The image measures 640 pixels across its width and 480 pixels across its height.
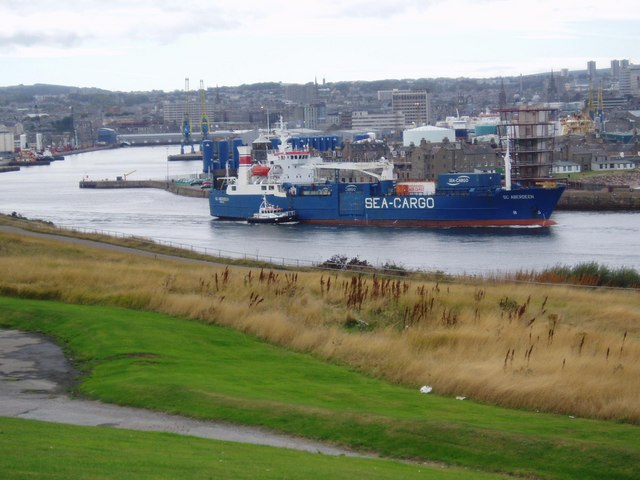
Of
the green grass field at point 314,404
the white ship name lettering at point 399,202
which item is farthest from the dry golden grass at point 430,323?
the white ship name lettering at point 399,202

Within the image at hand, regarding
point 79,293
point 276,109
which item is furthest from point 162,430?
point 276,109

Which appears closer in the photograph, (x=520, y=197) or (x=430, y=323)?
(x=430, y=323)

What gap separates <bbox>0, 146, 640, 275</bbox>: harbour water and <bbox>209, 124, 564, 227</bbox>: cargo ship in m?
1.10

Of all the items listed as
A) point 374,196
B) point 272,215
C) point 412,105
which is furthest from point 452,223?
point 412,105

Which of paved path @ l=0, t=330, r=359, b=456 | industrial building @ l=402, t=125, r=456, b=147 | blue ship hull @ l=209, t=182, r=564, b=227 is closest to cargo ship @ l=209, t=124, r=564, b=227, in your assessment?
blue ship hull @ l=209, t=182, r=564, b=227

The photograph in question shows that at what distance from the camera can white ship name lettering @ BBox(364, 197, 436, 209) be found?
142 ft

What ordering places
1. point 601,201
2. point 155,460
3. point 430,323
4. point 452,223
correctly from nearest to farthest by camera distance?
point 155,460 < point 430,323 < point 452,223 < point 601,201

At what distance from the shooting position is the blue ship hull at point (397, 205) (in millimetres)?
42219

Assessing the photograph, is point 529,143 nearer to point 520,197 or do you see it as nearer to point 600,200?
point 600,200

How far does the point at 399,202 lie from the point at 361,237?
4804 mm

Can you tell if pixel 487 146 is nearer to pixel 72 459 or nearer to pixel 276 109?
pixel 72 459

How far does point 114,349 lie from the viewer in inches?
414

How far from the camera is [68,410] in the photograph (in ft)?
27.3

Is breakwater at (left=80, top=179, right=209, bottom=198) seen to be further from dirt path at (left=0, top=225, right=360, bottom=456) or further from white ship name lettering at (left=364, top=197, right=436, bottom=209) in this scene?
dirt path at (left=0, top=225, right=360, bottom=456)
